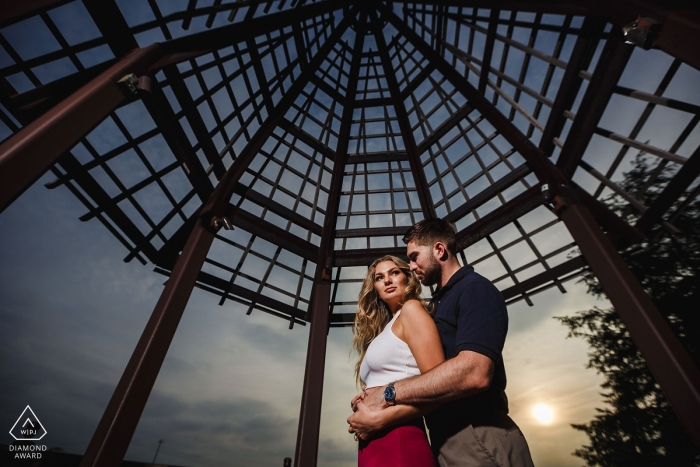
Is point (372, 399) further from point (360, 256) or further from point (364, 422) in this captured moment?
point (360, 256)

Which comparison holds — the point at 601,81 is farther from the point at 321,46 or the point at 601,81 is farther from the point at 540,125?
the point at 321,46

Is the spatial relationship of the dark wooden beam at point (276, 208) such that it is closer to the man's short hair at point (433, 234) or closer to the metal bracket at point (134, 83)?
the metal bracket at point (134, 83)

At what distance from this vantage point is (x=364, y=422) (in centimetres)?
160

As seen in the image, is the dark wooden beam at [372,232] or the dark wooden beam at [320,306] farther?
the dark wooden beam at [372,232]

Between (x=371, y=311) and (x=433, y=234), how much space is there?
2.67 feet

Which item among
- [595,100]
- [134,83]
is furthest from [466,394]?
[595,100]

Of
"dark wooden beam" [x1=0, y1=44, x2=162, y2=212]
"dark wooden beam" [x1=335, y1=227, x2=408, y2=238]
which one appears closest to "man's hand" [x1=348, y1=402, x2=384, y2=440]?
"dark wooden beam" [x1=0, y1=44, x2=162, y2=212]

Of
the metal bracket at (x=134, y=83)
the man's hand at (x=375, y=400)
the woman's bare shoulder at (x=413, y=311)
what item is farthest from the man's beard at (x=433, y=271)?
the metal bracket at (x=134, y=83)

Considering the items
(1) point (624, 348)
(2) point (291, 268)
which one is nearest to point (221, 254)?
(2) point (291, 268)

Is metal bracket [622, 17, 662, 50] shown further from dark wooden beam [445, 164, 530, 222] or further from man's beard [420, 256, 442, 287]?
dark wooden beam [445, 164, 530, 222]

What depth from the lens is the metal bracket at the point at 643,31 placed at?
3.65 meters

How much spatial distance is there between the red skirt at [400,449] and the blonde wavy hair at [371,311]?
0.76 m

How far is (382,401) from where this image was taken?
1.61m

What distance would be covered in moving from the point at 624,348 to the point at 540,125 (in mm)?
9248
